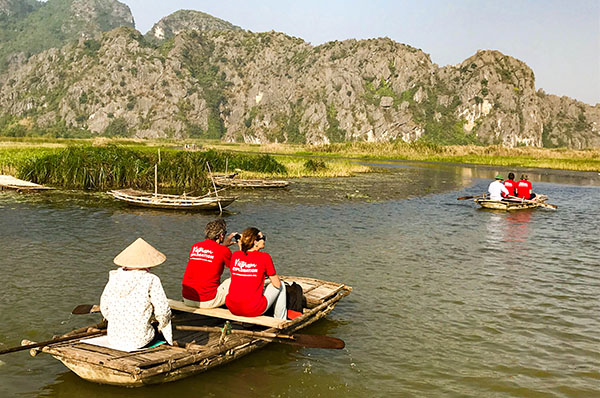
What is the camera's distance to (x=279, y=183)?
44469 millimetres

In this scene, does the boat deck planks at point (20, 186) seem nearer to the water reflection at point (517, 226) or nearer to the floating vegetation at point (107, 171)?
the floating vegetation at point (107, 171)

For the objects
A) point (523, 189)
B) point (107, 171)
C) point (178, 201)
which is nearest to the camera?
point (178, 201)

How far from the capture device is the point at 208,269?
10.2 m

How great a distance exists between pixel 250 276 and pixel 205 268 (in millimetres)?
1104

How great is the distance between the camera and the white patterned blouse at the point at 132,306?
8031mm

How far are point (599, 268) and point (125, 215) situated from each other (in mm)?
23497

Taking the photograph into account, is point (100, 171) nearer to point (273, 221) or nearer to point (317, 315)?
point (273, 221)

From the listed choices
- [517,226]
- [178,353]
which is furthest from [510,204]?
[178,353]

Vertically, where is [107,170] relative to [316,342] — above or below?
above

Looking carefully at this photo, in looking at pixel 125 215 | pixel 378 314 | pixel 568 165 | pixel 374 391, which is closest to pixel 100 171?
pixel 125 215

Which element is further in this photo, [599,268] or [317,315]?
[599,268]

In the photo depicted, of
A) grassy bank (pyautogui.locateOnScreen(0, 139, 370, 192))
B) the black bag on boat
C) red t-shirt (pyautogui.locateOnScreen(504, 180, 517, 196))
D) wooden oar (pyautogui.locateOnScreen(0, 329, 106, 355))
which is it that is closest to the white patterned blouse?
wooden oar (pyautogui.locateOnScreen(0, 329, 106, 355))

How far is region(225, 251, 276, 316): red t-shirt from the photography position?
9.69 meters

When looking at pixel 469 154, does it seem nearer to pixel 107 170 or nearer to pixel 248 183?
pixel 248 183
